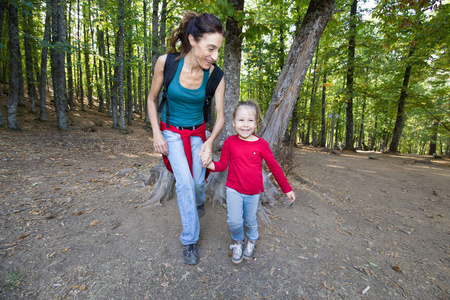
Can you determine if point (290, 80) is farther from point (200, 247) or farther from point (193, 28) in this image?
point (200, 247)

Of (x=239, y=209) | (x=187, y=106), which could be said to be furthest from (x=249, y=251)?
(x=187, y=106)

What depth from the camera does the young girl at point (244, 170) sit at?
212 cm

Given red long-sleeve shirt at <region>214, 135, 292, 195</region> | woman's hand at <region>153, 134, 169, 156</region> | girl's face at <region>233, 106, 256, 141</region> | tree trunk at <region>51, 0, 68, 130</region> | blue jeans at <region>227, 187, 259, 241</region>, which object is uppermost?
tree trunk at <region>51, 0, 68, 130</region>

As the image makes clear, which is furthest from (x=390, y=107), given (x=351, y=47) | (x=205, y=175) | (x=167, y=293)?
(x=167, y=293)

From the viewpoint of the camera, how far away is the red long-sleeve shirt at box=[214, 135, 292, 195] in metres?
2.11

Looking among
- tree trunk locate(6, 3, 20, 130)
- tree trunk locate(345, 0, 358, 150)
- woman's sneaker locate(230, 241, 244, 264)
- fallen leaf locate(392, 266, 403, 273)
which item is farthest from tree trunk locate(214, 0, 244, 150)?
tree trunk locate(345, 0, 358, 150)

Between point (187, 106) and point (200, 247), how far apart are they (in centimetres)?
165

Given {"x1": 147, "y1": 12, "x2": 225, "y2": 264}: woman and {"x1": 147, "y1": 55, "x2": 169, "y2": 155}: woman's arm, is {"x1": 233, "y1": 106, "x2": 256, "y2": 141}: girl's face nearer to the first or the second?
{"x1": 147, "y1": 12, "x2": 225, "y2": 264}: woman

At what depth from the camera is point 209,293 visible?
186 centimetres

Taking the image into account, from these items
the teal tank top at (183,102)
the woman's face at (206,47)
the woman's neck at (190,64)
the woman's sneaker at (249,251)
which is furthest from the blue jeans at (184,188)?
the woman's face at (206,47)

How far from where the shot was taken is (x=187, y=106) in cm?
223

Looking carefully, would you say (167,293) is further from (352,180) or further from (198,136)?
(352,180)

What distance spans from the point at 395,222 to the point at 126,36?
16.3m

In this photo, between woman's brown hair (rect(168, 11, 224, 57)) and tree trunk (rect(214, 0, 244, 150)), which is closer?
woman's brown hair (rect(168, 11, 224, 57))
